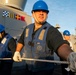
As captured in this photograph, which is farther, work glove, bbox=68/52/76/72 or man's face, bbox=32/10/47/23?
man's face, bbox=32/10/47/23

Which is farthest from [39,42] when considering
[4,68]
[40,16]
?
[4,68]

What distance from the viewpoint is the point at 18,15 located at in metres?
14.5

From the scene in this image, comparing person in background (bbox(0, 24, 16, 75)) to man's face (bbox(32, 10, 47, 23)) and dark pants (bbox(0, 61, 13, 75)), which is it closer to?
dark pants (bbox(0, 61, 13, 75))

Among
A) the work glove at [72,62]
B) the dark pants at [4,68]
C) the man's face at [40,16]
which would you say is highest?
the man's face at [40,16]

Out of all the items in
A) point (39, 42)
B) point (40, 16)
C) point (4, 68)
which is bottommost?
point (4, 68)

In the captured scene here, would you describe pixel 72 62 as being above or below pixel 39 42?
below

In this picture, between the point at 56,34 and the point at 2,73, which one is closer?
the point at 56,34

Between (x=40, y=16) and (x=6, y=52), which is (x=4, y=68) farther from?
(x=40, y=16)

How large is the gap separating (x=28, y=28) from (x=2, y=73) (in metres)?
1.86

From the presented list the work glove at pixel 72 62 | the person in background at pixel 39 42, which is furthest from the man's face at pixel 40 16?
the work glove at pixel 72 62

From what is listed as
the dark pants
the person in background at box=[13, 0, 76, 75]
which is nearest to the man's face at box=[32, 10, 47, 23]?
the person in background at box=[13, 0, 76, 75]

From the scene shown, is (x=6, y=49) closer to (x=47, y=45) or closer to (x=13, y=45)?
(x=13, y=45)

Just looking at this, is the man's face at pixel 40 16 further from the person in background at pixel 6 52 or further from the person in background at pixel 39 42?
the person in background at pixel 6 52

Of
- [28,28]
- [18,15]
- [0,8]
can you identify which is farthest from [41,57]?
[18,15]
